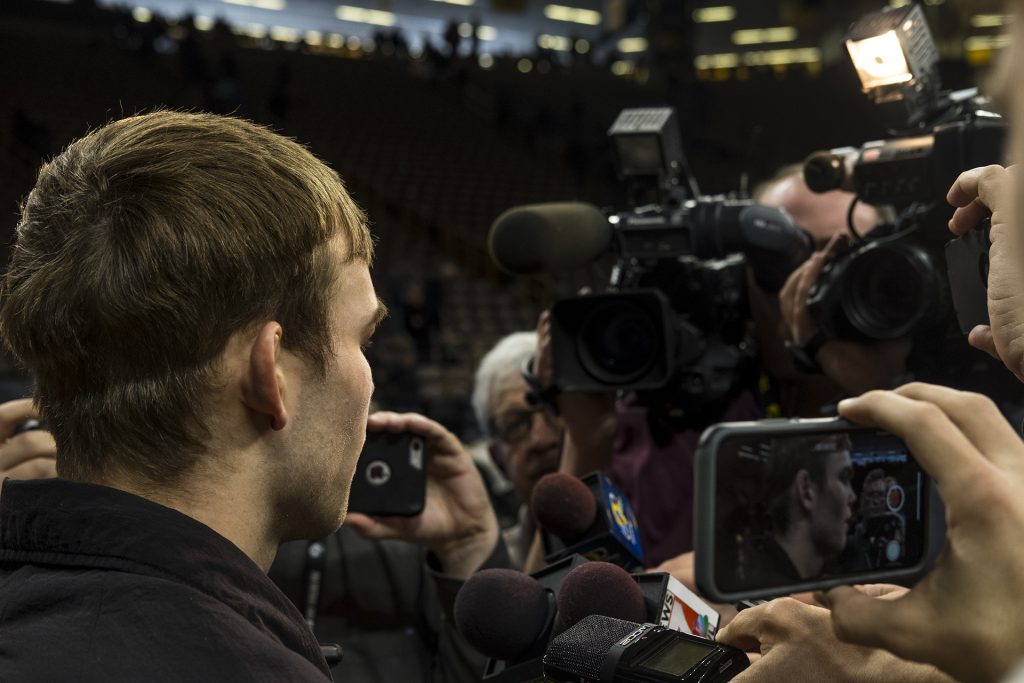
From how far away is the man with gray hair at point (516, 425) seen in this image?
1.87 metres

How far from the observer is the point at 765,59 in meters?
12.3

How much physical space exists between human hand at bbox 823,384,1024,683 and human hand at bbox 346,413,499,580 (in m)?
0.83

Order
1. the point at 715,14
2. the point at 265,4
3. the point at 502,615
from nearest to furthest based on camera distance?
the point at 502,615 < the point at 265,4 < the point at 715,14

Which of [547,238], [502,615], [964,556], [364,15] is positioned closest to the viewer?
[964,556]

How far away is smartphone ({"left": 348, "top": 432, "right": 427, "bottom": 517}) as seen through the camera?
124 centimetres

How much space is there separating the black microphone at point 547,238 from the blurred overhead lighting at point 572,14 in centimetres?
1230

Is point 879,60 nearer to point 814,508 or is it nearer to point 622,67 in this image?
point 814,508

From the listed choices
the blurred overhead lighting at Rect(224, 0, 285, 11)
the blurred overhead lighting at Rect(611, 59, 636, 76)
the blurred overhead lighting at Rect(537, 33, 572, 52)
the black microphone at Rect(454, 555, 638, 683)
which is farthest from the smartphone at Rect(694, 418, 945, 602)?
the blurred overhead lighting at Rect(537, 33, 572, 52)

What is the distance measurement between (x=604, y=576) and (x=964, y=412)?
14.3 inches

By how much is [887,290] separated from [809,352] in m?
0.13

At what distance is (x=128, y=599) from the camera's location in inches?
23.6

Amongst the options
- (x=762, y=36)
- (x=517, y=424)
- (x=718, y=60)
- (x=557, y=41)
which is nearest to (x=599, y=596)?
(x=517, y=424)

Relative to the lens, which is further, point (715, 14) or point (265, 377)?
point (715, 14)

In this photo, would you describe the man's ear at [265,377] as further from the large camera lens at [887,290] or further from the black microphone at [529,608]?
the large camera lens at [887,290]
